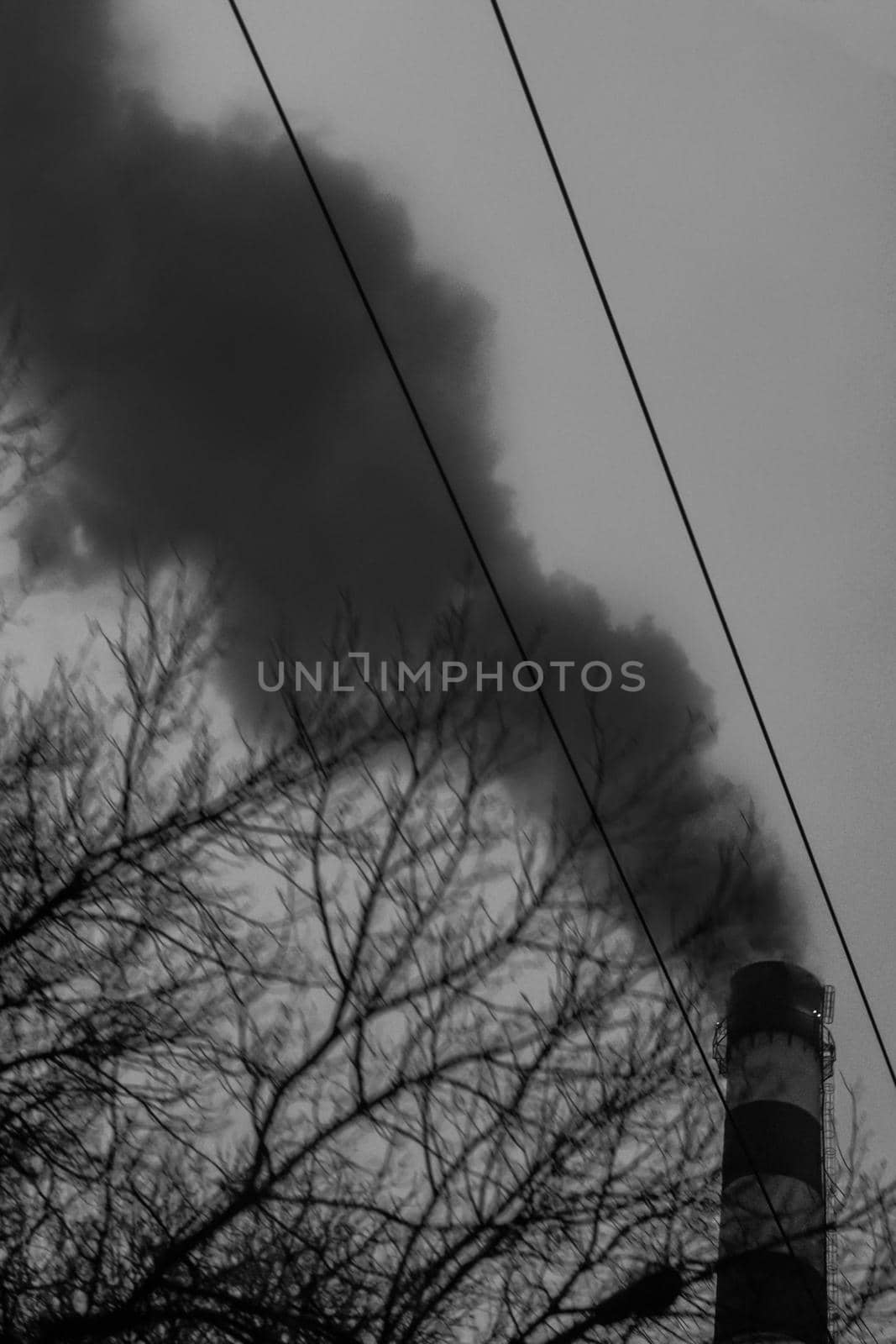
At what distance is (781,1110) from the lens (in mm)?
25469

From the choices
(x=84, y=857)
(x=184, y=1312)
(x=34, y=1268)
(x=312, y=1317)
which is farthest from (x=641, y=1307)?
(x=84, y=857)

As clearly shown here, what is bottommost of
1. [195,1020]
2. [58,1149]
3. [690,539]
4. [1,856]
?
[58,1149]

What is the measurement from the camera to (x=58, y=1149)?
6254 mm

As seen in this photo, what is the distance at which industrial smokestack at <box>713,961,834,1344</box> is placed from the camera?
1897 centimetres

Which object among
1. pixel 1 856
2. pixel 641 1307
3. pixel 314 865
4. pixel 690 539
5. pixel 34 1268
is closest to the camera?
pixel 690 539

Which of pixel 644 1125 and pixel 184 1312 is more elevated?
pixel 644 1125

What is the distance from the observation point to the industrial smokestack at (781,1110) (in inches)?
747

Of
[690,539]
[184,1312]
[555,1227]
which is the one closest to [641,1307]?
[555,1227]

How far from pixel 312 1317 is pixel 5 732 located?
11.7 feet

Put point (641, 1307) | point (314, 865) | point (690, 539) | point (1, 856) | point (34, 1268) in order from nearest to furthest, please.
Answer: point (690, 539) < point (34, 1268) < point (1, 856) < point (641, 1307) < point (314, 865)

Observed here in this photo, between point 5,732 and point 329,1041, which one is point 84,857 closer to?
point 5,732

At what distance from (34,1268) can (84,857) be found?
80.1 inches

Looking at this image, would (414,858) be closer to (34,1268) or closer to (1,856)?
(1,856)

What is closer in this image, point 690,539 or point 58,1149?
point 690,539
